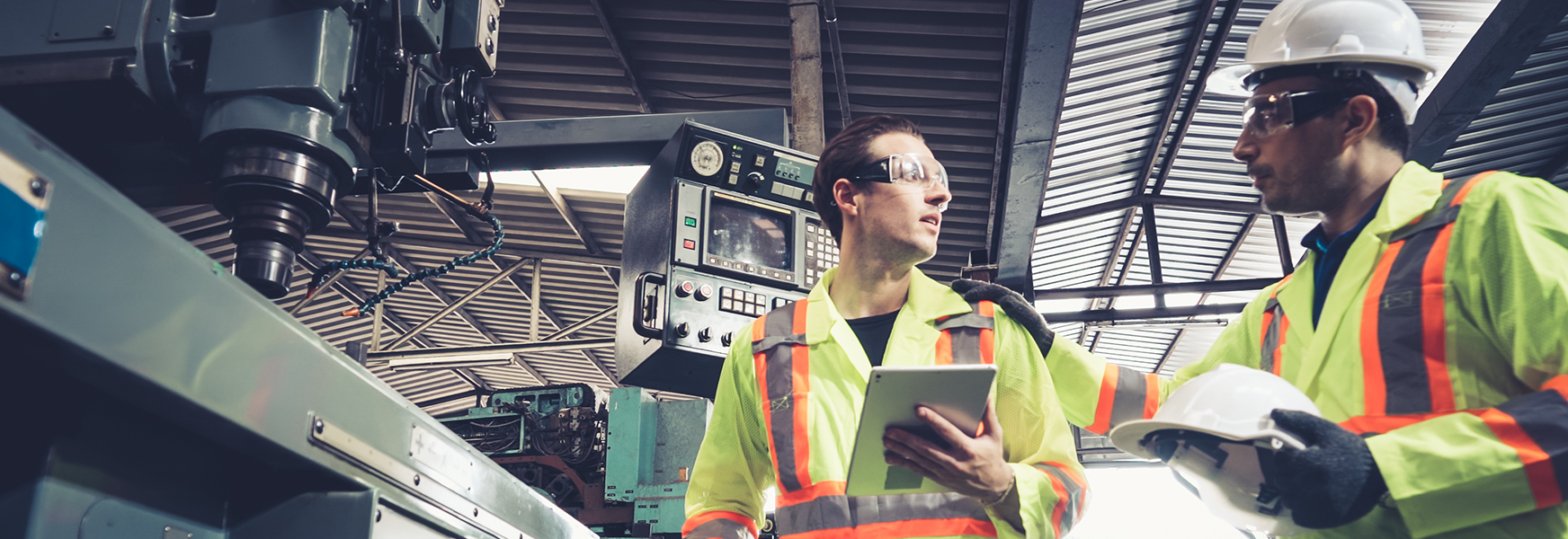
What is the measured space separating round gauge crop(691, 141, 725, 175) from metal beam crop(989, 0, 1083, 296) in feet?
8.47

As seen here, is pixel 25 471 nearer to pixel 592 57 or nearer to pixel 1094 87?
pixel 592 57

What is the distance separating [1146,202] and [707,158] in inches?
260

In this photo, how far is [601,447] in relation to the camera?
5570 millimetres

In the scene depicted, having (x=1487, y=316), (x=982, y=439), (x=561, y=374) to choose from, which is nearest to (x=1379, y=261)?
(x=1487, y=316)

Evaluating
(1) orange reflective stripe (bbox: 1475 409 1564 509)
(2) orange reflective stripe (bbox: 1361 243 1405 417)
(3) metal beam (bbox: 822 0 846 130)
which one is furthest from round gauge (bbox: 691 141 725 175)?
(3) metal beam (bbox: 822 0 846 130)

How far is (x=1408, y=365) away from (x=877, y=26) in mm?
5360

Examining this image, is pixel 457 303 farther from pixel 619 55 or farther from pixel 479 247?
pixel 619 55

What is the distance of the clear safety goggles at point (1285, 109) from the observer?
1.59 metres

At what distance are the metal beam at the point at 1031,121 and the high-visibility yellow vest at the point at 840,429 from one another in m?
3.86

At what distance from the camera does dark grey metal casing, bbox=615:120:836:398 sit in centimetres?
314

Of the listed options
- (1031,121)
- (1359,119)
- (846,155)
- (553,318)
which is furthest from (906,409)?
(553,318)

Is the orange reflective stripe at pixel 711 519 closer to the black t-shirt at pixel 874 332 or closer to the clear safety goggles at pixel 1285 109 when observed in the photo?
the black t-shirt at pixel 874 332

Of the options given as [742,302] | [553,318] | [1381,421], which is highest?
[553,318]

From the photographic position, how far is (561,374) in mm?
16188
